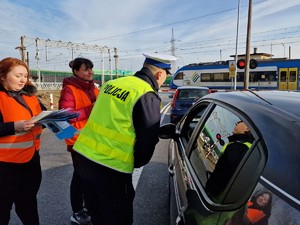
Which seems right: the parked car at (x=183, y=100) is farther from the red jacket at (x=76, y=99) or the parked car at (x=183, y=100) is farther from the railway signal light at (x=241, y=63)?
the red jacket at (x=76, y=99)

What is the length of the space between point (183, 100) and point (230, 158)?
831cm

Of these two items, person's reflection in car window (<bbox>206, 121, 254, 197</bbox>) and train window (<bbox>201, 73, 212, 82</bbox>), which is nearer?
person's reflection in car window (<bbox>206, 121, 254, 197</bbox>)

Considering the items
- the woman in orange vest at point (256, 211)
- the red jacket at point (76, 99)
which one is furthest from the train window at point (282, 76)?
the woman in orange vest at point (256, 211)

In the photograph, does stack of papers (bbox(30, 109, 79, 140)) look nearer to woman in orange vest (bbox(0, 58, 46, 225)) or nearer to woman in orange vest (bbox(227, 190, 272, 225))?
woman in orange vest (bbox(0, 58, 46, 225))

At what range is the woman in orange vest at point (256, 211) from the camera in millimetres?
1099

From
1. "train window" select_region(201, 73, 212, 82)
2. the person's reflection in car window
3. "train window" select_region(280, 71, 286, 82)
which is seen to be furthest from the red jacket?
"train window" select_region(201, 73, 212, 82)

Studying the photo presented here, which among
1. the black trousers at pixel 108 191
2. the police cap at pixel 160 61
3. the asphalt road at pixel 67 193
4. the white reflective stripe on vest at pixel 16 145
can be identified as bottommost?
the asphalt road at pixel 67 193

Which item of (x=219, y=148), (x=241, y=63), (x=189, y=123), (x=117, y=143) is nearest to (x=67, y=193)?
(x=189, y=123)

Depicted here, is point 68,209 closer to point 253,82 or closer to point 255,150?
point 255,150

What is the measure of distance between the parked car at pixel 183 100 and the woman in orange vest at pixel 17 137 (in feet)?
24.7

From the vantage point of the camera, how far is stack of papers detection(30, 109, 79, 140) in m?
2.44

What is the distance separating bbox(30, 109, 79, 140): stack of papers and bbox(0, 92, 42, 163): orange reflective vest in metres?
0.14

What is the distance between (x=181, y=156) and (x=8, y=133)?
1.45 m

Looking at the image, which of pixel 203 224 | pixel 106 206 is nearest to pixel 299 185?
pixel 203 224
